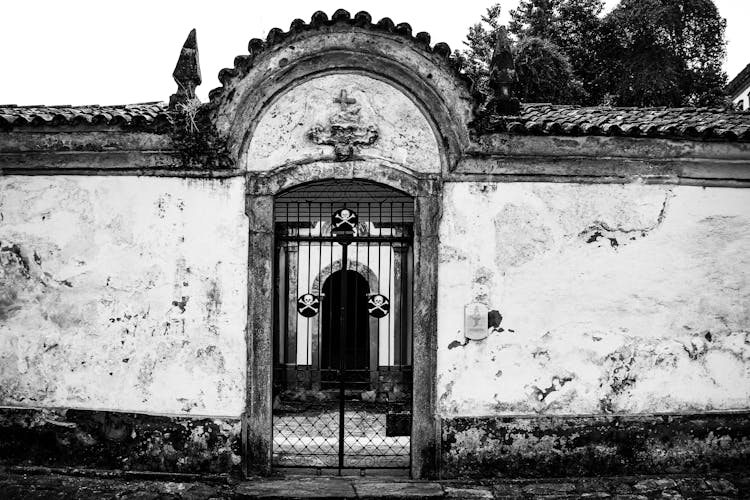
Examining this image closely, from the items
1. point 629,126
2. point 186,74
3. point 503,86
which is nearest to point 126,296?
point 186,74

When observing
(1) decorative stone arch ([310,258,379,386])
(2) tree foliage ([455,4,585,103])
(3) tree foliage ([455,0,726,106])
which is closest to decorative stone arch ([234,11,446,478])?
(1) decorative stone arch ([310,258,379,386])

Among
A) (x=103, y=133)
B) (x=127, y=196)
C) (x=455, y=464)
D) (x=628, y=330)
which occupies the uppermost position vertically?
(x=103, y=133)

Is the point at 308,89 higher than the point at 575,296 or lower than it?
higher

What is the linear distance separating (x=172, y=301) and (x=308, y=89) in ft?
8.18

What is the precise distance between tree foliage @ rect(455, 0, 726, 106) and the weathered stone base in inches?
738

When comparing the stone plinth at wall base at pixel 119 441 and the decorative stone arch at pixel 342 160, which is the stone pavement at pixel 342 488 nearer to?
the stone plinth at wall base at pixel 119 441

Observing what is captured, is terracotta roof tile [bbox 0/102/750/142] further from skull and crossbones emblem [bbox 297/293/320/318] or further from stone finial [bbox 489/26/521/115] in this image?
skull and crossbones emblem [bbox 297/293/320/318]

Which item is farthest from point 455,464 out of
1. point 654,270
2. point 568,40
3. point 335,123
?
point 568,40

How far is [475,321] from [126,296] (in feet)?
11.3

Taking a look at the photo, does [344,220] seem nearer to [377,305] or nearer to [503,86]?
[377,305]

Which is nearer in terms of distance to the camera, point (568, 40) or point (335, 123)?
point (335, 123)

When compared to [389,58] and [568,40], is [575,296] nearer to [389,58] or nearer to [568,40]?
[389,58]

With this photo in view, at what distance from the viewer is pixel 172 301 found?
295 inches

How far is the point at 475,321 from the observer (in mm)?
7395
